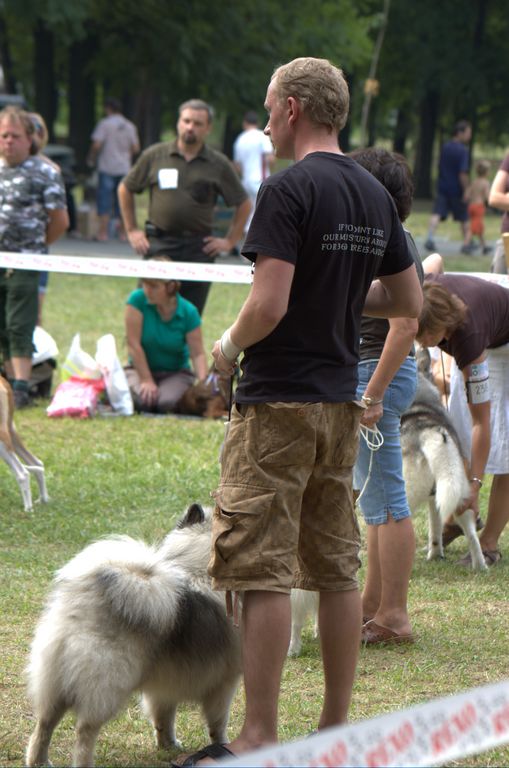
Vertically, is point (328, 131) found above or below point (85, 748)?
above

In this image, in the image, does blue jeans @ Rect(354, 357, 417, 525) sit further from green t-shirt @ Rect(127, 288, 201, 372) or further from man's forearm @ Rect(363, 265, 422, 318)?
green t-shirt @ Rect(127, 288, 201, 372)

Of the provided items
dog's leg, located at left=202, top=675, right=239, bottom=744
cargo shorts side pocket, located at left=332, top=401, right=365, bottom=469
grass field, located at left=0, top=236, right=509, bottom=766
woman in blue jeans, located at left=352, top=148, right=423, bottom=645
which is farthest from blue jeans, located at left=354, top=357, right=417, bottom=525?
dog's leg, located at left=202, top=675, right=239, bottom=744

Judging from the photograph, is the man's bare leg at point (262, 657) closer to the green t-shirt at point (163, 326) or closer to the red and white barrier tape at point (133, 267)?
the red and white barrier tape at point (133, 267)

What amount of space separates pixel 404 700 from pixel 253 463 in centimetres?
135

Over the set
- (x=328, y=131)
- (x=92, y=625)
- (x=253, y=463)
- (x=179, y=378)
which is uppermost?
(x=328, y=131)

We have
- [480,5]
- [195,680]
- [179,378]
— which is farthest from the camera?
[480,5]

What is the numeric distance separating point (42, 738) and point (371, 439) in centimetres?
169

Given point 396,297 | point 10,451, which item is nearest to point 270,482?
point 396,297

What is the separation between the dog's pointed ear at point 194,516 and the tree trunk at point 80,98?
23.3 metres

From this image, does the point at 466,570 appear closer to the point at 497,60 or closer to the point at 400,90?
the point at 497,60

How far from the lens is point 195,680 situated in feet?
10.7

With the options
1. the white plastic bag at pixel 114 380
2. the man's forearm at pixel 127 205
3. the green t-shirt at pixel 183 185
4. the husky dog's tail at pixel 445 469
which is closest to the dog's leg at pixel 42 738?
the husky dog's tail at pixel 445 469

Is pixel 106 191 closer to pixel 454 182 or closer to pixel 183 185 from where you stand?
pixel 454 182

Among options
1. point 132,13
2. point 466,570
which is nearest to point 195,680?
point 466,570
